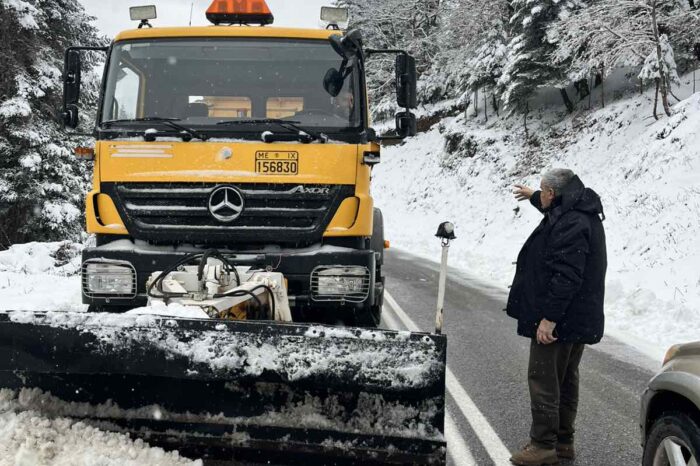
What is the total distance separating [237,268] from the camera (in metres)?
4.18

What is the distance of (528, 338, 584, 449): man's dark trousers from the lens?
3803 millimetres

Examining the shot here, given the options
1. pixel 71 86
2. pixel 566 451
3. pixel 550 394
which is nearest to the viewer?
pixel 550 394

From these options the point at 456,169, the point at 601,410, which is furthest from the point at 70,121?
the point at 456,169

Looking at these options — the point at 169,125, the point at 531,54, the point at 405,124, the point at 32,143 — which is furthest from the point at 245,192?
the point at 531,54

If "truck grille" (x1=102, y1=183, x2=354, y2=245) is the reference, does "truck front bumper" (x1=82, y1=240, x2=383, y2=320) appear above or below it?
below

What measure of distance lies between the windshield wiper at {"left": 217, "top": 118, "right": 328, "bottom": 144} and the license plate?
12cm

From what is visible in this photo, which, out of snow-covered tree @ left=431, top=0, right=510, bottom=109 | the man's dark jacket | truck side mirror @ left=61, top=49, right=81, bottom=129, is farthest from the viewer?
A: snow-covered tree @ left=431, top=0, right=510, bottom=109

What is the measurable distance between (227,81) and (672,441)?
390 centimetres

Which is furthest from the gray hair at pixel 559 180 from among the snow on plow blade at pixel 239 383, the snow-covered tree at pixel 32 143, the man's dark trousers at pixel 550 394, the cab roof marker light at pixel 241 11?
the snow-covered tree at pixel 32 143

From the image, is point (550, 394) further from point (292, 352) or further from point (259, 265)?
point (259, 265)

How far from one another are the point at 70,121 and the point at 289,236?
93.2 inches

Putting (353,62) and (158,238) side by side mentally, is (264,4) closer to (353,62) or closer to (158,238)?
(353,62)

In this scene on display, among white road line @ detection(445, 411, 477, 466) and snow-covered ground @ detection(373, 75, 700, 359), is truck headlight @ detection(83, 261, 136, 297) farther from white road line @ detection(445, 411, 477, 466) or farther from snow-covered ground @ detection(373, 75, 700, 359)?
snow-covered ground @ detection(373, 75, 700, 359)

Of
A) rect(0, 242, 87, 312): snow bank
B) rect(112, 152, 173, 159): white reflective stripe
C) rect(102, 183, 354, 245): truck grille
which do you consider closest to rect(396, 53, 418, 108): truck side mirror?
rect(102, 183, 354, 245): truck grille
